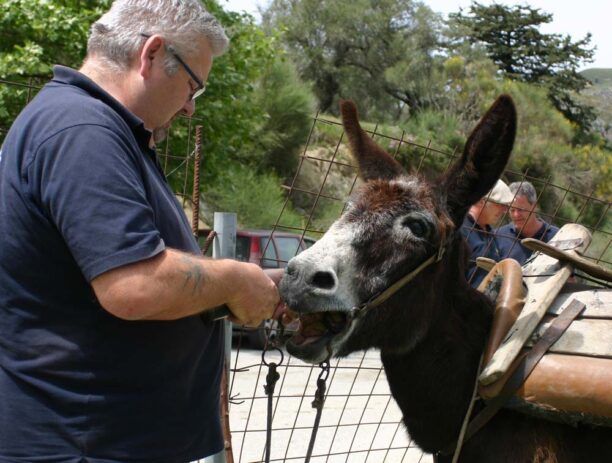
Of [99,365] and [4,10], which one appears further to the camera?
[4,10]

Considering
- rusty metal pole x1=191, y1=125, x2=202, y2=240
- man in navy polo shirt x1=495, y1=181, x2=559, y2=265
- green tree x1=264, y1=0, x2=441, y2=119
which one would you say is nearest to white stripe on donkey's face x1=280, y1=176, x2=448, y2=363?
rusty metal pole x1=191, y1=125, x2=202, y2=240

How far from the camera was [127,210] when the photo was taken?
5.85 ft

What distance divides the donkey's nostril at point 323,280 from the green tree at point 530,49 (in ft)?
117

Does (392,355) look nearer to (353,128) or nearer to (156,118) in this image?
(353,128)

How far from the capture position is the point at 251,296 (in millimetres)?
2084

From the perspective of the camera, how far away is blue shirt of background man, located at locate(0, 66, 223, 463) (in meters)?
1.77

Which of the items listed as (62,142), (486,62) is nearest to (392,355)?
(62,142)

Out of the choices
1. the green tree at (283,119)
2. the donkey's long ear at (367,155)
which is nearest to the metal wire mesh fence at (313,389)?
the donkey's long ear at (367,155)

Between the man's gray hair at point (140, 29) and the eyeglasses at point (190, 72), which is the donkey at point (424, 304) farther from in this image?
the man's gray hair at point (140, 29)

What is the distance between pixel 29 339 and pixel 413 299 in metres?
1.44

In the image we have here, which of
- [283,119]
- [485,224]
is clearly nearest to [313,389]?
[485,224]

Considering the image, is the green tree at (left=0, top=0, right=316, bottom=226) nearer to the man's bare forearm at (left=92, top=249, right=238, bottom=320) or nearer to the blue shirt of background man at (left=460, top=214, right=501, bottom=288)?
the blue shirt of background man at (left=460, top=214, right=501, bottom=288)

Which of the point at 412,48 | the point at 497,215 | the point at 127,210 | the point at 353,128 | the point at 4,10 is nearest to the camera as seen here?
the point at 127,210

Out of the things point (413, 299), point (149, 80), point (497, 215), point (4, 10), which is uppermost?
point (149, 80)
